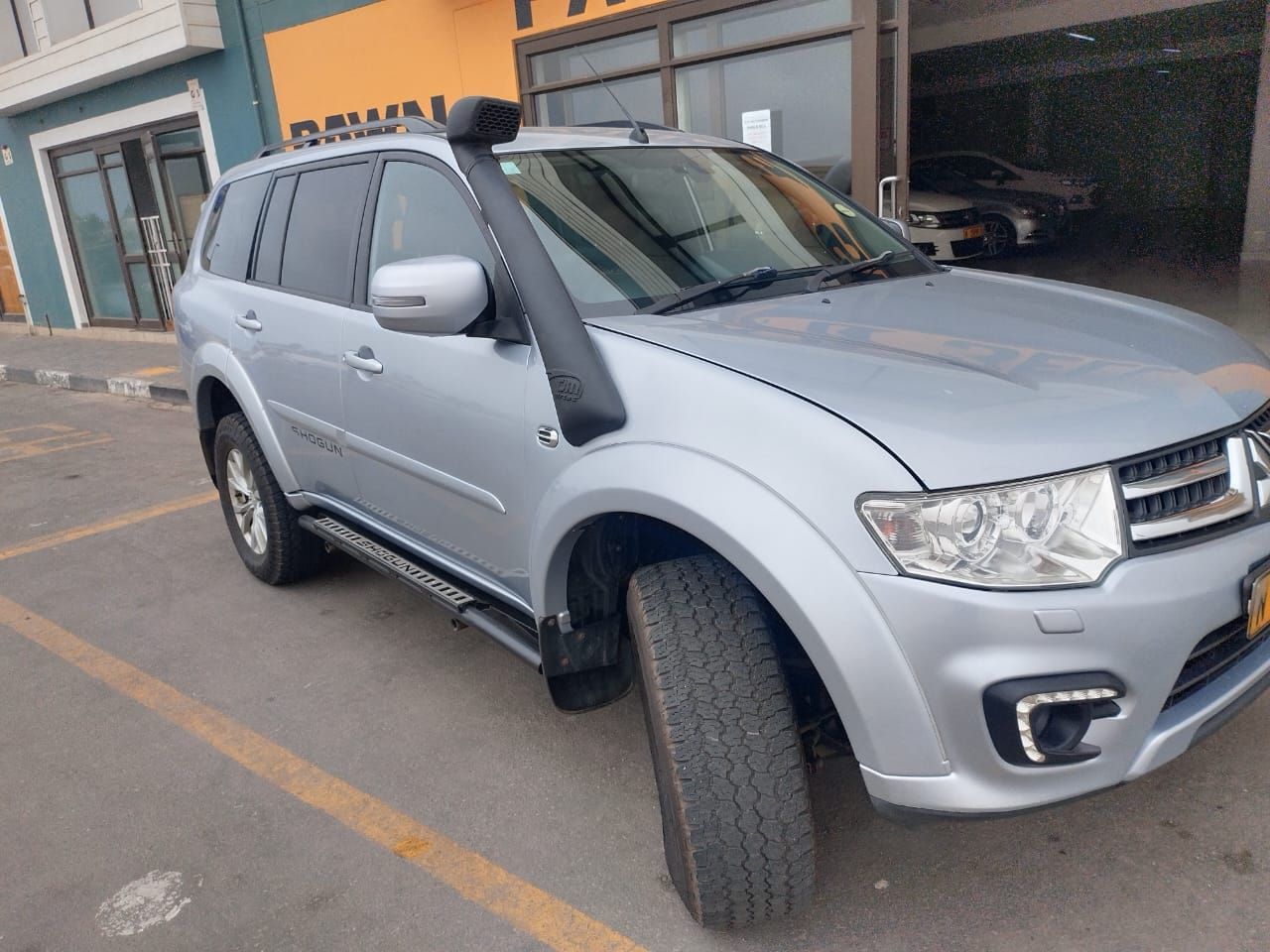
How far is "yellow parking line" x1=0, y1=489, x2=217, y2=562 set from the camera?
5.13m

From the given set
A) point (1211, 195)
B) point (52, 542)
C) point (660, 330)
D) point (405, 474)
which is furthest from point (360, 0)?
point (1211, 195)

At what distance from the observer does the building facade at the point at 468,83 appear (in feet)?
22.4

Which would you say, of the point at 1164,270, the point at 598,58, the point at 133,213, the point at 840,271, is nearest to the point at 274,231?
the point at 840,271

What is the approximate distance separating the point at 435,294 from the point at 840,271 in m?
1.17

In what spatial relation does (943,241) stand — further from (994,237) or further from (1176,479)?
(1176,479)

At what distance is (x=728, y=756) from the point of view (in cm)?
192

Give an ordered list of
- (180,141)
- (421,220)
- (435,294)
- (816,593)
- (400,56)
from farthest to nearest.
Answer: (180,141) → (400,56) → (421,220) → (435,294) → (816,593)

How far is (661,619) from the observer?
204 centimetres

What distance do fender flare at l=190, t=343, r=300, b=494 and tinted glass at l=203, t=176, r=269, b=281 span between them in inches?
13.4

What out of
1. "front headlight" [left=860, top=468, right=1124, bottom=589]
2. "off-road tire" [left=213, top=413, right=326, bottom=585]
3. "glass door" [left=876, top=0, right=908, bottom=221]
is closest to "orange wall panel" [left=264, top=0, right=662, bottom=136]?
"glass door" [left=876, top=0, right=908, bottom=221]

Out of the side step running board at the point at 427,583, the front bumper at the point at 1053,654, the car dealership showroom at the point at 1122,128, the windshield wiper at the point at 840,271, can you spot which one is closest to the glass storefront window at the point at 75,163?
the car dealership showroom at the point at 1122,128

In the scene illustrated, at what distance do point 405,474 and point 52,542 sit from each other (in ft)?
11.0

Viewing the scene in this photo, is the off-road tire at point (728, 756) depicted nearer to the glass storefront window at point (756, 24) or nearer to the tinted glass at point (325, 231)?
the tinted glass at point (325, 231)

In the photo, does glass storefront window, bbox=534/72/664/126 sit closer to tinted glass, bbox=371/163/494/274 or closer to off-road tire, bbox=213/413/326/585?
off-road tire, bbox=213/413/326/585
